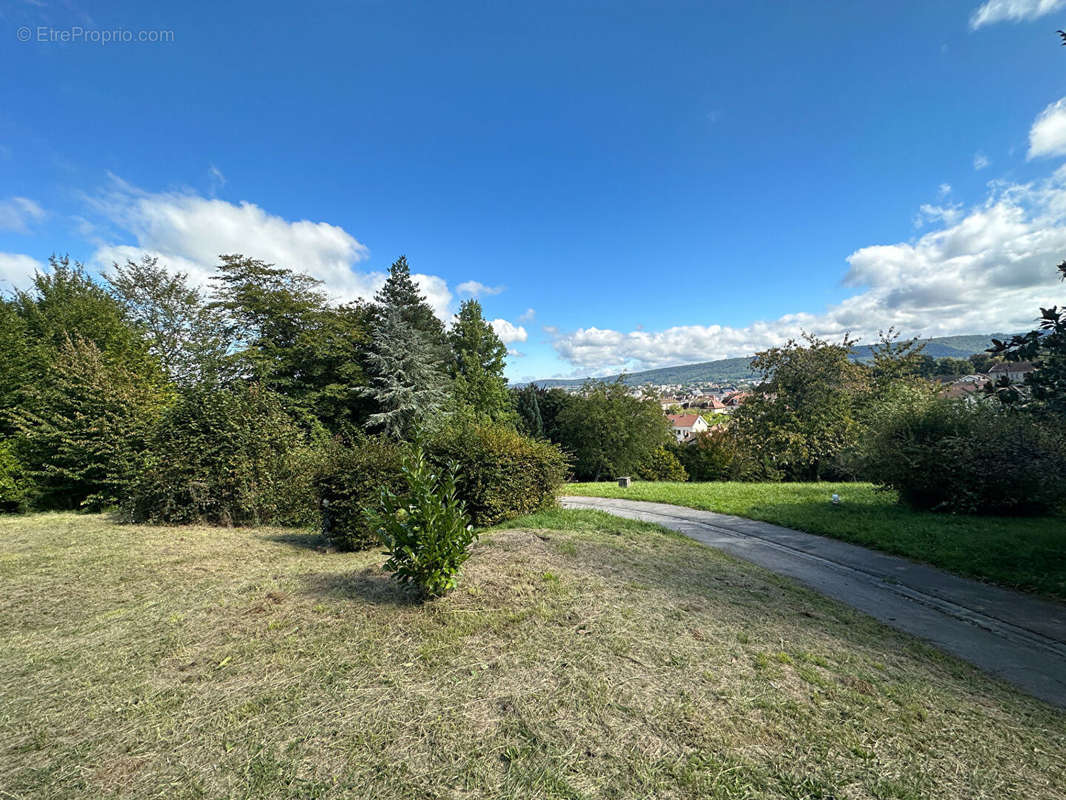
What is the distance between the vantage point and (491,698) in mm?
2742

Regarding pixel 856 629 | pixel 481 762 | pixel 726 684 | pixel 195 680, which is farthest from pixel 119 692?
pixel 856 629

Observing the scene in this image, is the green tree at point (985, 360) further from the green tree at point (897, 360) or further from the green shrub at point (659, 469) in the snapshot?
the green shrub at point (659, 469)

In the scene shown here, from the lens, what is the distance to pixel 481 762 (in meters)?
2.24

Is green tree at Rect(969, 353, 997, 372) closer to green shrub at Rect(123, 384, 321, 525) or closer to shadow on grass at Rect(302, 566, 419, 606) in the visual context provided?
shadow on grass at Rect(302, 566, 419, 606)

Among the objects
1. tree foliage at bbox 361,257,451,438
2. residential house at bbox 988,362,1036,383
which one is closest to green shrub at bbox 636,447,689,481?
tree foliage at bbox 361,257,451,438

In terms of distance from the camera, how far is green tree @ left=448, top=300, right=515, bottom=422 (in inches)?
1069

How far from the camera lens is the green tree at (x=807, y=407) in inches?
774

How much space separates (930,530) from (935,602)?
3.40 m

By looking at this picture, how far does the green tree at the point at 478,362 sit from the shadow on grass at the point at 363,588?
2121 centimetres

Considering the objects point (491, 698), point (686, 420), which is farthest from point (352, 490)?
point (686, 420)

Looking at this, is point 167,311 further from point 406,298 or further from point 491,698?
point 491,698

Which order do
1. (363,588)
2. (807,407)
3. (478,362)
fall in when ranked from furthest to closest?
(478,362) < (807,407) < (363,588)

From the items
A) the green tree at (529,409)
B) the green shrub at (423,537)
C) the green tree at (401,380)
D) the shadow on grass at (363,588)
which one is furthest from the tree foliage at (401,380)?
the green shrub at (423,537)

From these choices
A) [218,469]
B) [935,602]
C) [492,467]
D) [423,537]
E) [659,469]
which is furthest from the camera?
[659,469]
